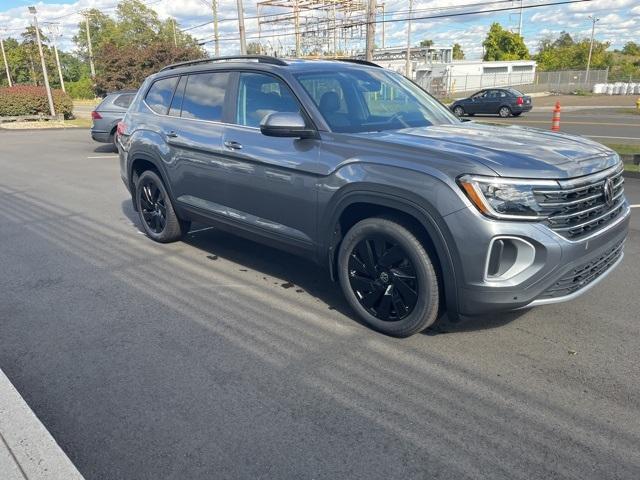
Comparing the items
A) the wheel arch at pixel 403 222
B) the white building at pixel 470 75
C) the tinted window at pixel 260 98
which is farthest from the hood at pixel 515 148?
the white building at pixel 470 75

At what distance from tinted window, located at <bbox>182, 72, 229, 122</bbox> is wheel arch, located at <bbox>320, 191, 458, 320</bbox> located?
1722 mm

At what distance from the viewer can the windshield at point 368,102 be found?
4.18 m

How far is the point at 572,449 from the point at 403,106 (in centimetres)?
302

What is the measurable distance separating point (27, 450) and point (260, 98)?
10.2 ft

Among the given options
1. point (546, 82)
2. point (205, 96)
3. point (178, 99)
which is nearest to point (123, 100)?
point (178, 99)

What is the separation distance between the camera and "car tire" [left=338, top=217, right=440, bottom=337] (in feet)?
11.4

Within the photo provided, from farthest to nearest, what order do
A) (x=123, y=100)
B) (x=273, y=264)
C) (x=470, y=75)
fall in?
(x=470, y=75) < (x=123, y=100) < (x=273, y=264)

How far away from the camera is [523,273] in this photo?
319cm

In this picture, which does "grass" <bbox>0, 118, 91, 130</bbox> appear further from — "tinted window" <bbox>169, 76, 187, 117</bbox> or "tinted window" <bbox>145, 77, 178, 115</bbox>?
"tinted window" <bbox>169, 76, 187, 117</bbox>

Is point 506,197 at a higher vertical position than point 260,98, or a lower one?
lower

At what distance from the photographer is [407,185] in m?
3.39

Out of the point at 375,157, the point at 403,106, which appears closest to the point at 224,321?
the point at 375,157

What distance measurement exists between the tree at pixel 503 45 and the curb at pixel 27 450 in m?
81.2

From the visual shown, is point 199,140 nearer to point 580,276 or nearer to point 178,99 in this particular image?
point 178,99
